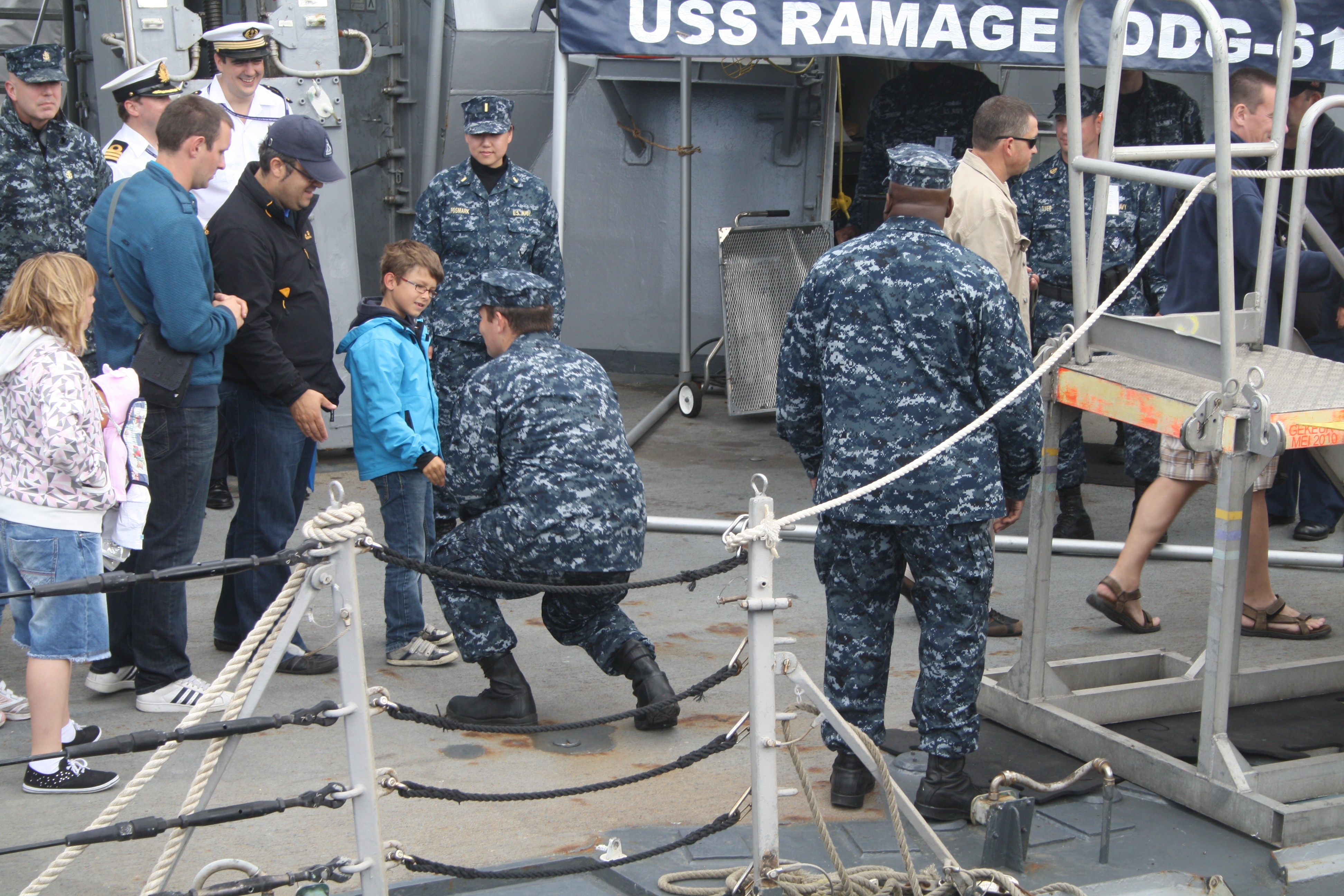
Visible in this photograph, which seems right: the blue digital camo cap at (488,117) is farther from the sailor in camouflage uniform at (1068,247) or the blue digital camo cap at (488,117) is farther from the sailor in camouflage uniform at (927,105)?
the sailor in camouflage uniform at (927,105)

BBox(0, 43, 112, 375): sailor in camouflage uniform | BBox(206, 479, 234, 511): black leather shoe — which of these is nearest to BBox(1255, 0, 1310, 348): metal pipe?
BBox(0, 43, 112, 375): sailor in camouflage uniform

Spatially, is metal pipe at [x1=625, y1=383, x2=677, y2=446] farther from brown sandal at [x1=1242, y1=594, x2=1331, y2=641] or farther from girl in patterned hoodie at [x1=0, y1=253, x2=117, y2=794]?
girl in patterned hoodie at [x1=0, y1=253, x2=117, y2=794]

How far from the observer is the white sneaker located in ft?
14.3

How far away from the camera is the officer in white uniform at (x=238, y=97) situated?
6.09 metres

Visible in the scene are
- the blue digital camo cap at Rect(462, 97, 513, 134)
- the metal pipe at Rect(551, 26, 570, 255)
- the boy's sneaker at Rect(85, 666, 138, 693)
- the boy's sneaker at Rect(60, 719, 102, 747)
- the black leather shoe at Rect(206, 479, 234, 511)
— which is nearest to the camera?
the boy's sneaker at Rect(60, 719, 102, 747)

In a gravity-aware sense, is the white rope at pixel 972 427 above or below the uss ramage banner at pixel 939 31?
below

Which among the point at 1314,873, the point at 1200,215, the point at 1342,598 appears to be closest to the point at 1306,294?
the point at 1200,215

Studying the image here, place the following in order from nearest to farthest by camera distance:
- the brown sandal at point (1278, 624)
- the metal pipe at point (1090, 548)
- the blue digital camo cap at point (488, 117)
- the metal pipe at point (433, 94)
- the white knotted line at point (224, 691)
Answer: the white knotted line at point (224, 691), the brown sandal at point (1278, 624), the metal pipe at point (1090, 548), the blue digital camo cap at point (488, 117), the metal pipe at point (433, 94)

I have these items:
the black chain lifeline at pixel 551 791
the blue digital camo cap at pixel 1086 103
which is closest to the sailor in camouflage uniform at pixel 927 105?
the blue digital camo cap at pixel 1086 103

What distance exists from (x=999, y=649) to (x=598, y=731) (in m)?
1.69

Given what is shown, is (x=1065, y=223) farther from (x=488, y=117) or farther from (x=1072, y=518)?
(x=488, y=117)

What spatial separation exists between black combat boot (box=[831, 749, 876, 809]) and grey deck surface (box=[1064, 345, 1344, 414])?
1317 millimetres

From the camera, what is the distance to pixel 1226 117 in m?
3.60

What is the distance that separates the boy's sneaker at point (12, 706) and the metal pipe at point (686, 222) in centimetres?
511
